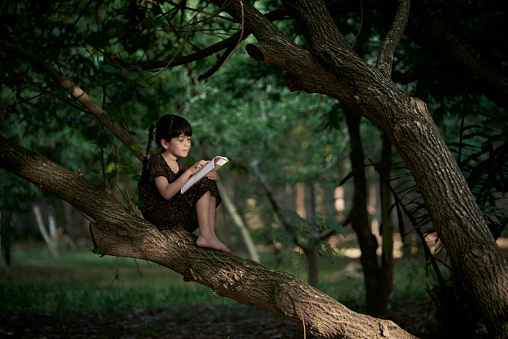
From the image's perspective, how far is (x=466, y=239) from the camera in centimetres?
262

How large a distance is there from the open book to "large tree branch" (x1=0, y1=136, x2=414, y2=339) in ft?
1.22

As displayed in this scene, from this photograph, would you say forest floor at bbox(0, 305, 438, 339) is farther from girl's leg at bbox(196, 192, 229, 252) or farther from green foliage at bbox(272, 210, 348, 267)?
girl's leg at bbox(196, 192, 229, 252)

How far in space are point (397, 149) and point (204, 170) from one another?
117cm

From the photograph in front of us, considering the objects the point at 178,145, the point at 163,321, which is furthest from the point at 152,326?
the point at 178,145

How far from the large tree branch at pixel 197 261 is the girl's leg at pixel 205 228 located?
44 mm

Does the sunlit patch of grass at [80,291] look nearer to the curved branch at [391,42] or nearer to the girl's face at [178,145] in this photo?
the girl's face at [178,145]

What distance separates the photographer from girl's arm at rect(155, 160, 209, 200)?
2.82 m

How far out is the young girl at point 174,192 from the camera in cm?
294

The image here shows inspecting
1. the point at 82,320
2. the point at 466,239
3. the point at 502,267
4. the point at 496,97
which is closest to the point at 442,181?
the point at 466,239

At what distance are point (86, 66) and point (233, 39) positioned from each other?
2.06 m

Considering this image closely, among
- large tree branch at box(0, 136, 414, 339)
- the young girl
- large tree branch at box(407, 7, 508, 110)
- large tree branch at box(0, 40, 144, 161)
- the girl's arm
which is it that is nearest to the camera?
large tree branch at box(0, 136, 414, 339)

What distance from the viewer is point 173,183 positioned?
288 centimetres

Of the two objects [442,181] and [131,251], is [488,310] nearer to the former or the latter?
[442,181]

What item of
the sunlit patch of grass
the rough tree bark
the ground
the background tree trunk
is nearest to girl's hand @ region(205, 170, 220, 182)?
the rough tree bark
